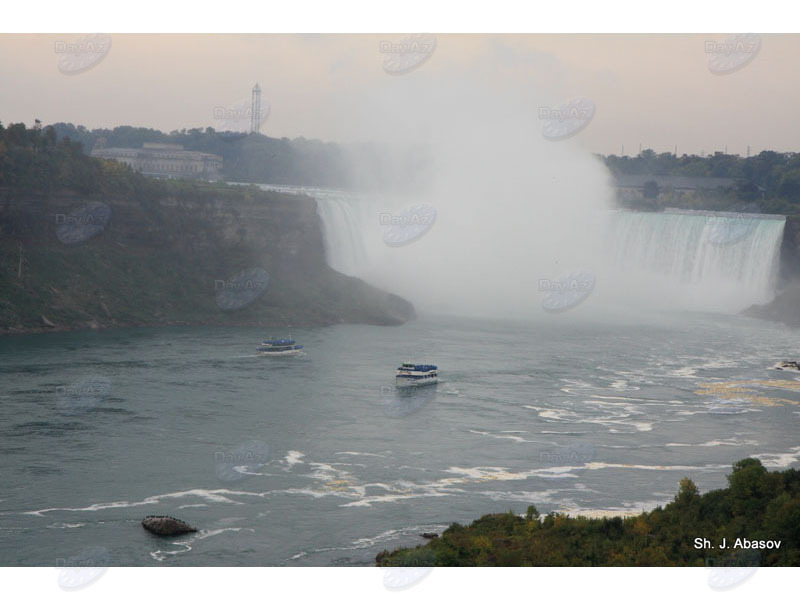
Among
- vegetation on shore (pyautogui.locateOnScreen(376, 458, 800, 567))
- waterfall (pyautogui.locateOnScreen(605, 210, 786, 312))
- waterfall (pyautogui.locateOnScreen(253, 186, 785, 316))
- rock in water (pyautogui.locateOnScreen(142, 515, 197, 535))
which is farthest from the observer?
waterfall (pyautogui.locateOnScreen(605, 210, 786, 312))

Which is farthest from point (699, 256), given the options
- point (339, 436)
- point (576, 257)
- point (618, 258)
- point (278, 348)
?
point (339, 436)

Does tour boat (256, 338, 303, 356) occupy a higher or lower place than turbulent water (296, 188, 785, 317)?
lower

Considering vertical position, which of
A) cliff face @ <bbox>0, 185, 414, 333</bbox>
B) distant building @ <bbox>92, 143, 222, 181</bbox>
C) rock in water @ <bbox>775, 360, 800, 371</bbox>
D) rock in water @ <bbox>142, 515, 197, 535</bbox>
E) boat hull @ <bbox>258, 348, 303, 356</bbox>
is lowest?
rock in water @ <bbox>142, 515, 197, 535</bbox>

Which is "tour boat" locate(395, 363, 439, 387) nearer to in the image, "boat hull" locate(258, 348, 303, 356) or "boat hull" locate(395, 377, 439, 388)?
"boat hull" locate(395, 377, 439, 388)

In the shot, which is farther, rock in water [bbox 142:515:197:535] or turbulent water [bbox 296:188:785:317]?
turbulent water [bbox 296:188:785:317]

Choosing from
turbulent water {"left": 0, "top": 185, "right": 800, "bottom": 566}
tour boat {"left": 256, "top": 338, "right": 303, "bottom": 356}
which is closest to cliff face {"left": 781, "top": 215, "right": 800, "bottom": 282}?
turbulent water {"left": 0, "top": 185, "right": 800, "bottom": 566}

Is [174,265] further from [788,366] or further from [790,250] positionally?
[790,250]

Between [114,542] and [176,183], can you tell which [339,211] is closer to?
[176,183]
